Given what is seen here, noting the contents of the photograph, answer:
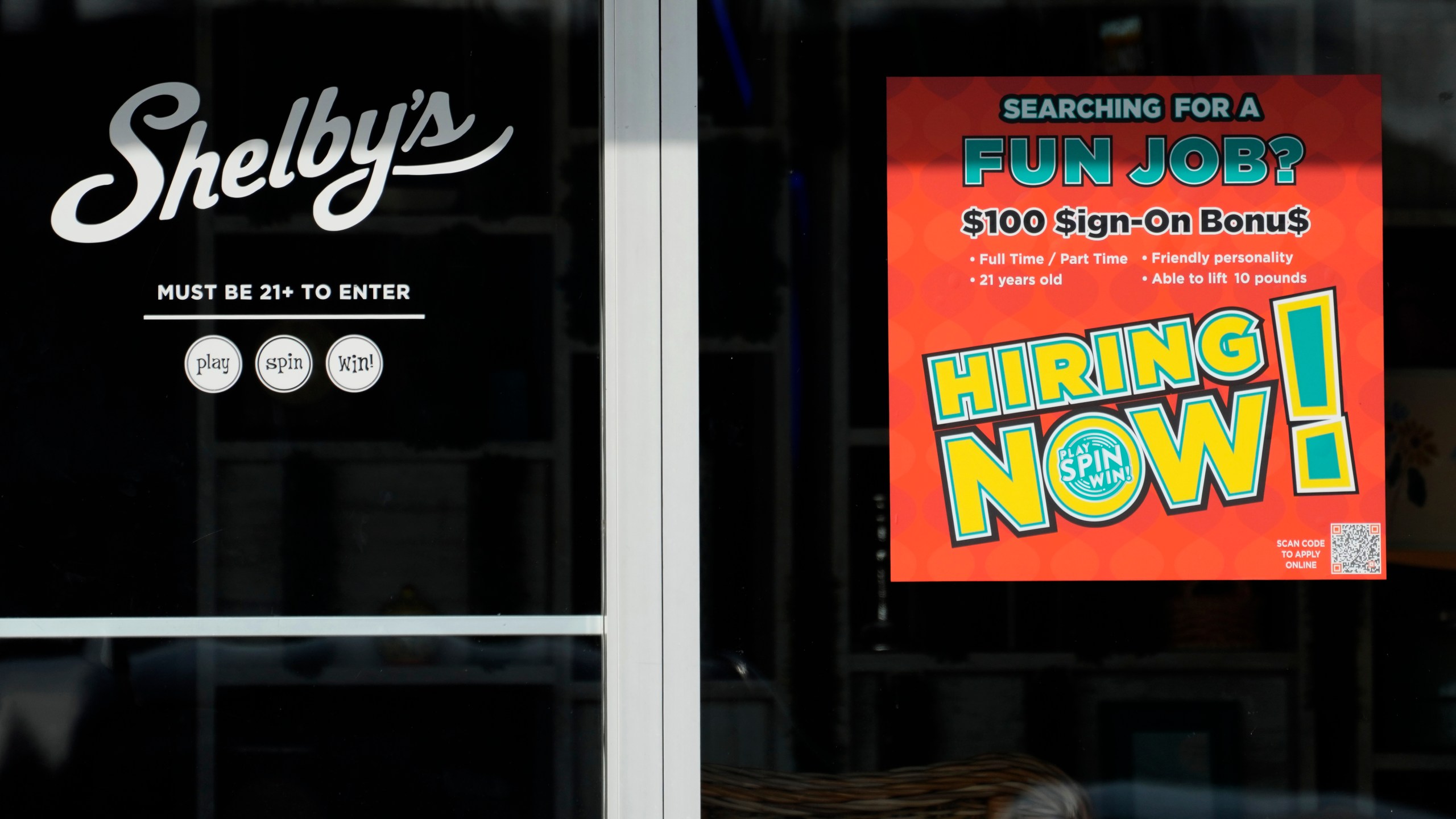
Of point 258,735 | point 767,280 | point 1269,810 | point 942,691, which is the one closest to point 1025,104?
point 767,280

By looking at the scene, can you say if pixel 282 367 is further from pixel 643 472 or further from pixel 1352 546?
pixel 1352 546

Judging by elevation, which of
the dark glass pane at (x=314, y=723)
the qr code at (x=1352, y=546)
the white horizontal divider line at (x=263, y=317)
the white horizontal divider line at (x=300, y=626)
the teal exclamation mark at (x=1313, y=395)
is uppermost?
the white horizontal divider line at (x=263, y=317)

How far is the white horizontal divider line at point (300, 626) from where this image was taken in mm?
2426

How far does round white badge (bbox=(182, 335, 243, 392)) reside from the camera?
2.44 meters

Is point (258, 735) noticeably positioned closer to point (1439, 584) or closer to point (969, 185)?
point (969, 185)

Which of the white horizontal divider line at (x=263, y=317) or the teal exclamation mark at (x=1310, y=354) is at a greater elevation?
the white horizontal divider line at (x=263, y=317)

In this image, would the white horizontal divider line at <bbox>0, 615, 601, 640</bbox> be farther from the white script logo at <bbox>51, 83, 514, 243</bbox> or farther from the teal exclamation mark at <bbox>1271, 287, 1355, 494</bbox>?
the teal exclamation mark at <bbox>1271, 287, 1355, 494</bbox>

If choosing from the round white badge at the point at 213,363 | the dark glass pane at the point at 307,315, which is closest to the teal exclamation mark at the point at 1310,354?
the dark glass pane at the point at 307,315

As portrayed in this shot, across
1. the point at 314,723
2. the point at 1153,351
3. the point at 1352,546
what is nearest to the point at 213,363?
the point at 314,723

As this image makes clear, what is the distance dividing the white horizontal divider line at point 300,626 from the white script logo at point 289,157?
2.61ft

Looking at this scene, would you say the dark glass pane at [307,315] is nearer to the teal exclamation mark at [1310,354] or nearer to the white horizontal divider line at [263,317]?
the white horizontal divider line at [263,317]

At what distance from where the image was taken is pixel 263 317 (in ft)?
8.02

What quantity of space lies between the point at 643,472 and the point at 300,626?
2.47ft

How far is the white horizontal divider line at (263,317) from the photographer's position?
244 centimetres
